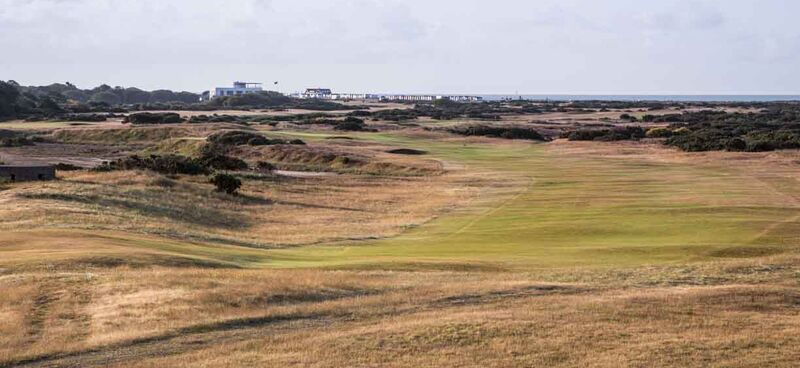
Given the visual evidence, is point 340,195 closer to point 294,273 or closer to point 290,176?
point 290,176

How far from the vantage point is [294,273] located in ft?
93.8

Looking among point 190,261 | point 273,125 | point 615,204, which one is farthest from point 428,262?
point 273,125

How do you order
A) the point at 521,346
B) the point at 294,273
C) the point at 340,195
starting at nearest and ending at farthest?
1. the point at 521,346
2. the point at 294,273
3. the point at 340,195

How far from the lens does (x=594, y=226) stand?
42.6 metres

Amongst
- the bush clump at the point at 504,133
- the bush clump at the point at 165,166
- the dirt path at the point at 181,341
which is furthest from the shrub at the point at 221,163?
the dirt path at the point at 181,341

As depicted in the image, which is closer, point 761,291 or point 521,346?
point 521,346

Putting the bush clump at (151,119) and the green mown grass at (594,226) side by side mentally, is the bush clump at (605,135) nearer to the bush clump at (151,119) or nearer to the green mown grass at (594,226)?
the green mown grass at (594,226)

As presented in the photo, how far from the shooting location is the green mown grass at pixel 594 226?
112ft

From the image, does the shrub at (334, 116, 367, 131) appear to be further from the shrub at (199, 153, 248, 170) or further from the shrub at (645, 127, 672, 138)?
the shrub at (199, 153, 248, 170)

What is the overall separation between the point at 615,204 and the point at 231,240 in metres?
20.9

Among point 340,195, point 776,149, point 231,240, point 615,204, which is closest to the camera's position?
point 231,240

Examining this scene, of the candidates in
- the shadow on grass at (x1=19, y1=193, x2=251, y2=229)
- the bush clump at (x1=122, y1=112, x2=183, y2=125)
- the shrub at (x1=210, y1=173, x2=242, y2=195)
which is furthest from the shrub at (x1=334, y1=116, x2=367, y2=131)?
the shadow on grass at (x1=19, y1=193, x2=251, y2=229)

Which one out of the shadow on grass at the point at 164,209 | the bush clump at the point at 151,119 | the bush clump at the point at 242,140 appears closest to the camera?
the shadow on grass at the point at 164,209

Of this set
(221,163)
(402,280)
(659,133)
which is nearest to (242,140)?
(221,163)
